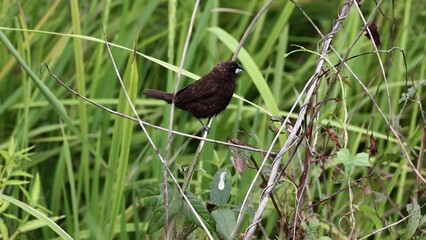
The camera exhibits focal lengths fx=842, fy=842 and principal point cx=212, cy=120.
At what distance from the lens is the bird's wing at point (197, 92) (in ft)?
5.29

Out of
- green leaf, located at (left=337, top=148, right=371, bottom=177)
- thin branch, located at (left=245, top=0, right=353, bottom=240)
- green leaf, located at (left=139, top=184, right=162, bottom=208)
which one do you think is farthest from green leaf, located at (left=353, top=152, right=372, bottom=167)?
green leaf, located at (left=139, top=184, right=162, bottom=208)

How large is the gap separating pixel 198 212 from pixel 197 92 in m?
0.23

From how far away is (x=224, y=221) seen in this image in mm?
1646

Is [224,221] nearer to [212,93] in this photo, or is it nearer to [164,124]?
[212,93]

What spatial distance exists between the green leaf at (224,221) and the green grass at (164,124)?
0.02 meters

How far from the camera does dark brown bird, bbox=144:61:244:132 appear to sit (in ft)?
5.28

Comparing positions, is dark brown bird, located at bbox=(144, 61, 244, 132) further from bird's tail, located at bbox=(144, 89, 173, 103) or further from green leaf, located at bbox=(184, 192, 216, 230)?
green leaf, located at bbox=(184, 192, 216, 230)

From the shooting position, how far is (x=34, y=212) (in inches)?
70.8

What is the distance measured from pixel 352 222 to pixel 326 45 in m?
0.36

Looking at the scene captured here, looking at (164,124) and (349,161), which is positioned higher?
(349,161)

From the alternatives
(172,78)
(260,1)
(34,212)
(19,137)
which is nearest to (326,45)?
(34,212)

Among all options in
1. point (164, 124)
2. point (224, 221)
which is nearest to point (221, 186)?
point (224, 221)

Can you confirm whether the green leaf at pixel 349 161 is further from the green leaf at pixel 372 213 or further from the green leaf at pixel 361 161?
the green leaf at pixel 372 213

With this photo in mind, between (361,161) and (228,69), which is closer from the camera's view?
(361,161)
